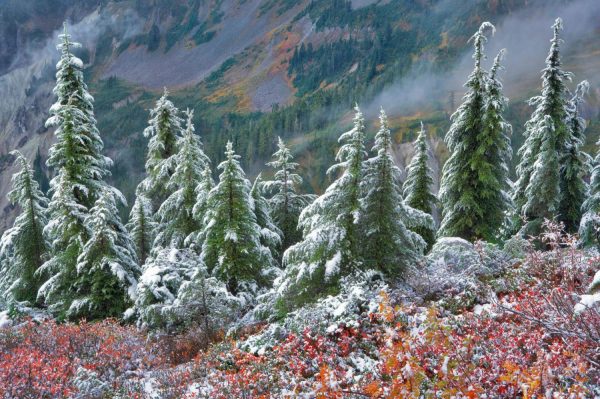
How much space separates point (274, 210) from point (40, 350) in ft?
49.3

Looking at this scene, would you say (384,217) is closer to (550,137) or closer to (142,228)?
(142,228)

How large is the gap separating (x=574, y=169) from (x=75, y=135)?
25485 mm

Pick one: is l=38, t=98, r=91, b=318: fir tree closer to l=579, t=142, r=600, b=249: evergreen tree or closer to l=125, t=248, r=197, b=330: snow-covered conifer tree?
l=125, t=248, r=197, b=330: snow-covered conifer tree

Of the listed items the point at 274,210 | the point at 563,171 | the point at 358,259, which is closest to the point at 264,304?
the point at 358,259

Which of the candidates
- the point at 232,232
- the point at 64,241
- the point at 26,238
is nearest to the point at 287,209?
the point at 232,232

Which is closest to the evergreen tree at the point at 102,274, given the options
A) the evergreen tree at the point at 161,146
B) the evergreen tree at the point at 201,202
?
the evergreen tree at the point at 201,202

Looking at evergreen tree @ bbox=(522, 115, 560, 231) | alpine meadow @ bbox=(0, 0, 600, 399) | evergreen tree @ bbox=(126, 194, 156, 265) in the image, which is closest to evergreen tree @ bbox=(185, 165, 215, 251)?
alpine meadow @ bbox=(0, 0, 600, 399)

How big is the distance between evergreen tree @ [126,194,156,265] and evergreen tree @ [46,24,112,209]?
7.40 feet

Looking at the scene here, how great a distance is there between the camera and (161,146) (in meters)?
24.6

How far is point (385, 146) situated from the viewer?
12.8 meters

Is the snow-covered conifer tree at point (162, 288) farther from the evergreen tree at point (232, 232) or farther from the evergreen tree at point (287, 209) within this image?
the evergreen tree at point (287, 209)

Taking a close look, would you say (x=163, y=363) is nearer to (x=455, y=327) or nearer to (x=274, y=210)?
(x=455, y=327)

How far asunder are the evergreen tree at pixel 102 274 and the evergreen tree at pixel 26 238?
4769 millimetres

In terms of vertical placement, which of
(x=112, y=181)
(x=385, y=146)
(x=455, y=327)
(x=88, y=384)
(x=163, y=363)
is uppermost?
(x=385, y=146)
